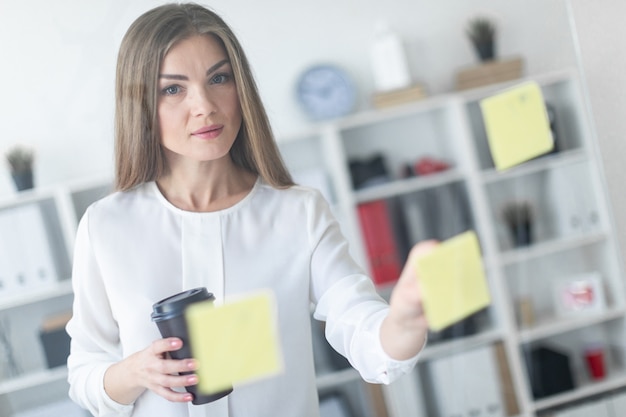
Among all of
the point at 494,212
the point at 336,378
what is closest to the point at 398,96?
the point at 494,212

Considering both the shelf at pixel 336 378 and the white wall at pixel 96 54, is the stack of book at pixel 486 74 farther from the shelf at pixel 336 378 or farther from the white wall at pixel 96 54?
the shelf at pixel 336 378

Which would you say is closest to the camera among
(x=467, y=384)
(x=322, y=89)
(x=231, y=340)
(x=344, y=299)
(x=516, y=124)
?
(x=231, y=340)

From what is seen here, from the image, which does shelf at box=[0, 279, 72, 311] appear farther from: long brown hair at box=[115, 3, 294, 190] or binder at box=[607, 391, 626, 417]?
binder at box=[607, 391, 626, 417]

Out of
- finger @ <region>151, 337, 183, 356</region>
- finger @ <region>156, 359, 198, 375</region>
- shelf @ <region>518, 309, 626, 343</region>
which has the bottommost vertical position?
shelf @ <region>518, 309, 626, 343</region>

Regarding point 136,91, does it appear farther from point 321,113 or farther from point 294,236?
point 321,113

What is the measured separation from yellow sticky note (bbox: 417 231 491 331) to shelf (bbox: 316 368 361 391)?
0.28 meters

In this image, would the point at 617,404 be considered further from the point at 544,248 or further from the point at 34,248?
the point at 34,248

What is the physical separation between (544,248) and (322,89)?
0.52 metres

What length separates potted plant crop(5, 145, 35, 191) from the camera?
779mm

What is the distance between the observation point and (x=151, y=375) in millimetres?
669

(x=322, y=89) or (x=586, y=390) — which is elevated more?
(x=322, y=89)

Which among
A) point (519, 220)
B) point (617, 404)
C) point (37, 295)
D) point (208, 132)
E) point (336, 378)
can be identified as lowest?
point (617, 404)

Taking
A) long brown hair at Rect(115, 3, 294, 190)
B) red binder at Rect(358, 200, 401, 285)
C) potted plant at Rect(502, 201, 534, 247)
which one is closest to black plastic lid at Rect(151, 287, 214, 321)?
long brown hair at Rect(115, 3, 294, 190)

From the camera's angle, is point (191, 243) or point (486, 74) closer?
point (191, 243)
